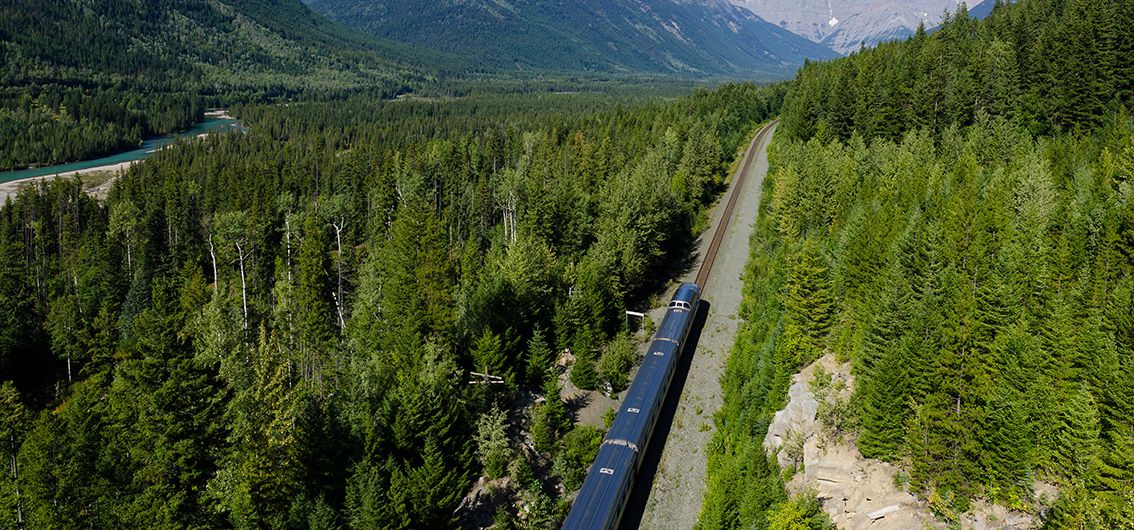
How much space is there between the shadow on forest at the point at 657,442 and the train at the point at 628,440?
1.73m

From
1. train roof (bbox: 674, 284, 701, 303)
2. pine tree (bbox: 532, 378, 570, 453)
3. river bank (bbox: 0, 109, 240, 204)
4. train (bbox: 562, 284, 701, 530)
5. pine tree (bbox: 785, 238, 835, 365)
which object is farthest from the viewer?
river bank (bbox: 0, 109, 240, 204)

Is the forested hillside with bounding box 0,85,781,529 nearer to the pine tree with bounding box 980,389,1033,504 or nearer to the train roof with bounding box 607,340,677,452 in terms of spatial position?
the train roof with bounding box 607,340,677,452

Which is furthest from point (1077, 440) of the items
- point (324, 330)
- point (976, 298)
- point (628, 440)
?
point (324, 330)

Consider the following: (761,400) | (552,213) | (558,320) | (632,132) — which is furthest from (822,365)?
(632,132)

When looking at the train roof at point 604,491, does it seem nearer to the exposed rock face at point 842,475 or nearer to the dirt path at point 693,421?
the dirt path at point 693,421

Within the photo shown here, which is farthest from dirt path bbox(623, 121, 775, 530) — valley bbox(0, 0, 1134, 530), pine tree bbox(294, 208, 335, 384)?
pine tree bbox(294, 208, 335, 384)

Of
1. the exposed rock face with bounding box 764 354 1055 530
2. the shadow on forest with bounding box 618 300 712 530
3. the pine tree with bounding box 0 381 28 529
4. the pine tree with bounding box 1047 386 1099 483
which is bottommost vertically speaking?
the pine tree with bounding box 0 381 28 529

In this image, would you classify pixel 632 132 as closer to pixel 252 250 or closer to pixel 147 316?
pixel 252 250

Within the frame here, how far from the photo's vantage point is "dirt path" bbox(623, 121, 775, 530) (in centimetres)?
3935

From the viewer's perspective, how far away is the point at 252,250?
89.8m

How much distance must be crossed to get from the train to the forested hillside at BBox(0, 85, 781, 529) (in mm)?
5922

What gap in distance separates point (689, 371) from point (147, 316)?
39.6 meters

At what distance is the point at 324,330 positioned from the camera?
2485 inches

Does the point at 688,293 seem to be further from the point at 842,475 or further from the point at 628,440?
the point at 842,475
